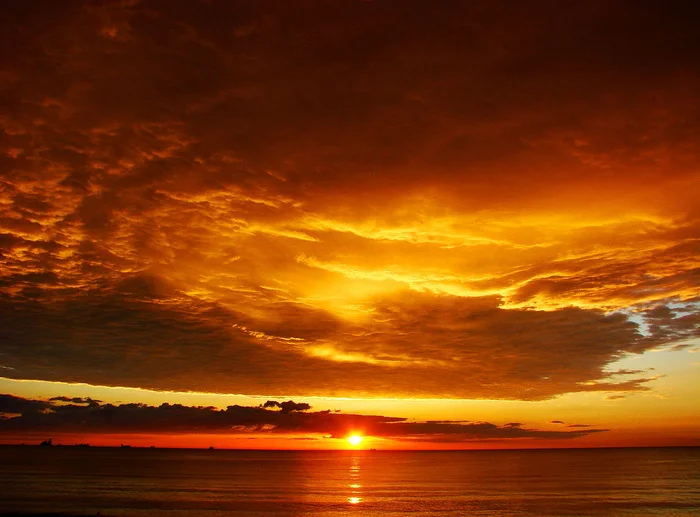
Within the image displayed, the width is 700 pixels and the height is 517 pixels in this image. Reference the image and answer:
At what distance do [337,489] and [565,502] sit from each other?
36.0m

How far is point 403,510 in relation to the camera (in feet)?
191

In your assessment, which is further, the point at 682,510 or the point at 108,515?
the point at 682,510

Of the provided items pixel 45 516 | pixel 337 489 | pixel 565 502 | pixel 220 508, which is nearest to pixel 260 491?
pixel 337 489

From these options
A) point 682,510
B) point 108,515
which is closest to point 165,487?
point 108,515

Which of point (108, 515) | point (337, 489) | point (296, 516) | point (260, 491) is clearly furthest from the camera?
point (337, 489)

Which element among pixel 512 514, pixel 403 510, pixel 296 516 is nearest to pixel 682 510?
pixel 512 514

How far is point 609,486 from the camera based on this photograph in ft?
283

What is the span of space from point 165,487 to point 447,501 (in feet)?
145

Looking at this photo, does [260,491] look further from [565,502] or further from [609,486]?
[609,486]

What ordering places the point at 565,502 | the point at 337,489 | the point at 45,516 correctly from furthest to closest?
1. the point at 337,489
2. the point at 565,502
3. the point at 45,516

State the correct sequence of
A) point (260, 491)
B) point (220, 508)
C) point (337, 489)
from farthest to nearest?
point (337, 489), point (260, 491), point (220, 508)

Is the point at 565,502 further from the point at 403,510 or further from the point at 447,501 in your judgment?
the point at 403,510

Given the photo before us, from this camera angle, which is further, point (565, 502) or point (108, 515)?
point (565, 502)

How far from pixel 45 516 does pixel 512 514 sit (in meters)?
44.9
